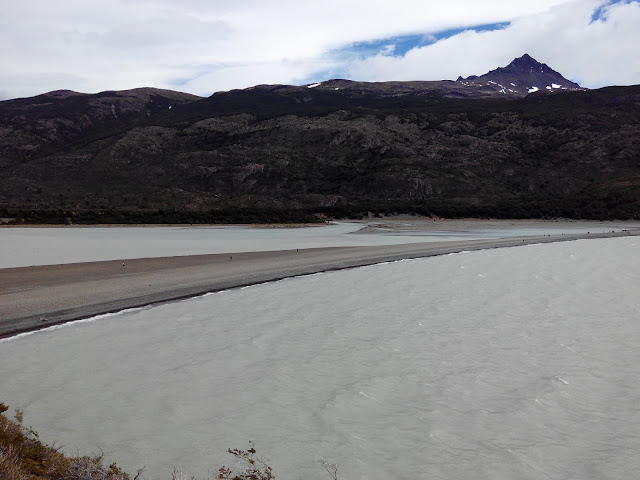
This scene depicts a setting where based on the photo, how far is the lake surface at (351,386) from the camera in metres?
5.98

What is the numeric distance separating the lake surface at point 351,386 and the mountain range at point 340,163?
145 ft

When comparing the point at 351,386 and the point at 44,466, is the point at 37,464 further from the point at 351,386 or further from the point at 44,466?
the point at 351,386

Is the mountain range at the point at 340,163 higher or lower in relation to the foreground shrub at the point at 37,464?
higher

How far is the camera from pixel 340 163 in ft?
319

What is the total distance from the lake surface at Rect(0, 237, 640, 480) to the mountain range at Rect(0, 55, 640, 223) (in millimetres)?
44062

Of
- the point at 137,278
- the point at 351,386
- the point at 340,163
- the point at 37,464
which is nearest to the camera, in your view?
the point at 37,464

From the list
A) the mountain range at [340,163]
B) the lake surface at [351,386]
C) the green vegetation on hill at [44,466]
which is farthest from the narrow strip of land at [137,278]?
the mountain range at [340,163]

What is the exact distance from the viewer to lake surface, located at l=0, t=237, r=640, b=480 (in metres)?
5.98

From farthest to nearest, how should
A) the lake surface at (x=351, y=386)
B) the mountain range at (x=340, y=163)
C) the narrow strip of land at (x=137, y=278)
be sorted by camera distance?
the mountain range at (x=340, y=163) → the narrow strip of land at (x=137, y=278) → the lake surface at (x=351, y=386)

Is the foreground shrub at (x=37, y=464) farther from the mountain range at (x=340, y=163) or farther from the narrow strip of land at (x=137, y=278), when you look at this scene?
the mountain range at (x=340, y=163)

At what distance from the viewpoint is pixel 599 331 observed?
11.5 m

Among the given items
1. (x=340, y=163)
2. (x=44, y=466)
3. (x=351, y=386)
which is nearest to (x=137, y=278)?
(x=351, y=386)

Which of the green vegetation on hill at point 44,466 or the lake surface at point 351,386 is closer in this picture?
the green vegetation on hill at point 44,466

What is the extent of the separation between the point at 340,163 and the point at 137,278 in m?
80.9
